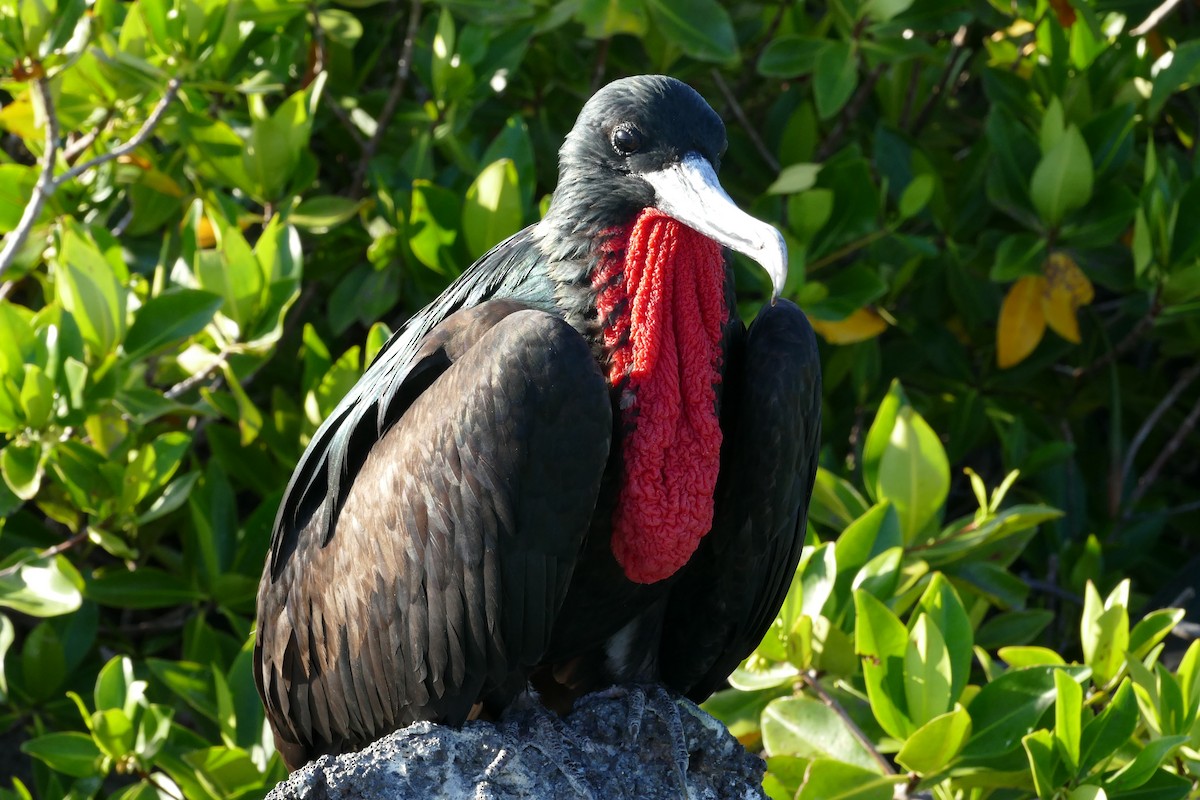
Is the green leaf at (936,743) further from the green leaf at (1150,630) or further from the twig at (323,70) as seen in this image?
the twig at (323,70)

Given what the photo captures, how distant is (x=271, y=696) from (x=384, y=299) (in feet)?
4.10

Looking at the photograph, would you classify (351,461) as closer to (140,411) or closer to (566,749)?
(566,749)

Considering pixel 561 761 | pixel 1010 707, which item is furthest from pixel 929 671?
pixel 561 761

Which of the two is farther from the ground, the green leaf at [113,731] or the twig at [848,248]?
the twig at [848,248]

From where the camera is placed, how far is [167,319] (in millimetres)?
3135

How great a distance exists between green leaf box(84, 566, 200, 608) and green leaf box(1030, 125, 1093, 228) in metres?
2.16

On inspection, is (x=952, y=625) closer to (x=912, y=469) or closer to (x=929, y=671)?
(x=929, y=671)

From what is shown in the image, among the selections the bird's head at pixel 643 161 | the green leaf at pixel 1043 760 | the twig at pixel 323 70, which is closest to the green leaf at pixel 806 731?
the green leaf at pixel 1043 760

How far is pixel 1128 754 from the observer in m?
2.84

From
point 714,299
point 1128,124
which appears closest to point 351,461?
point 714,299

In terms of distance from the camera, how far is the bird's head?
2248 mm

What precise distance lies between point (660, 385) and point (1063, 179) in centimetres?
176

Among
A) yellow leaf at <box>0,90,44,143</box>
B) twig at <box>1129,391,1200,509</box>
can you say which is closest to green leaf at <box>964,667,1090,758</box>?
twig at <box>1129,391,1200,509</box>

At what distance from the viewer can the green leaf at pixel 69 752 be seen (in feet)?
9.87
